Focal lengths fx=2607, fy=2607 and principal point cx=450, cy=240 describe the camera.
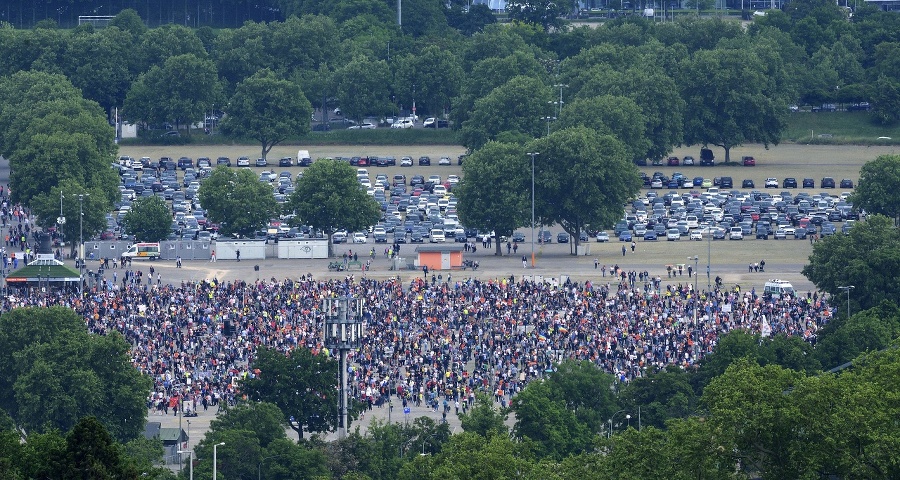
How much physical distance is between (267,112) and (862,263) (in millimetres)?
74633

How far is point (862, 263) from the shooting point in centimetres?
11888

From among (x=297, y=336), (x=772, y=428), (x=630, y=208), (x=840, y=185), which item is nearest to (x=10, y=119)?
(x=630, y=208)

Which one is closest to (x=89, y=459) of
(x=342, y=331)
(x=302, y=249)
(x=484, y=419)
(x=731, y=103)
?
(x=484, y=419)

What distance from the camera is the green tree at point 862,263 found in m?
118

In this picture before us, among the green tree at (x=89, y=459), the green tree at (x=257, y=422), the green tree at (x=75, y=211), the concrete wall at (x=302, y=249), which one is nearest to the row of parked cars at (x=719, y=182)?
the concrete wall at (x=302, y=249)

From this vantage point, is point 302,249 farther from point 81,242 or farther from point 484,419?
point 484,419

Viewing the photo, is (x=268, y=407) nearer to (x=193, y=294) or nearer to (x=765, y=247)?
(x=193, y=294)

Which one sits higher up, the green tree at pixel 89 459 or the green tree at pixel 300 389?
the green tree at pixel 89 459

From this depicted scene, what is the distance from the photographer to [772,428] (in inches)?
2940

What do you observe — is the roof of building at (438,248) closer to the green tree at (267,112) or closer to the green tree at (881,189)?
the green tree at (881,189)

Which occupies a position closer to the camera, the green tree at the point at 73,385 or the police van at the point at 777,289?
the green tree at the point at 73,385

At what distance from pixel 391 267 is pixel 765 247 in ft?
75.8

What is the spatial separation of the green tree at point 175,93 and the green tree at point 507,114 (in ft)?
73.9

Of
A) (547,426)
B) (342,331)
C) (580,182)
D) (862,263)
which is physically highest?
(580,182)
